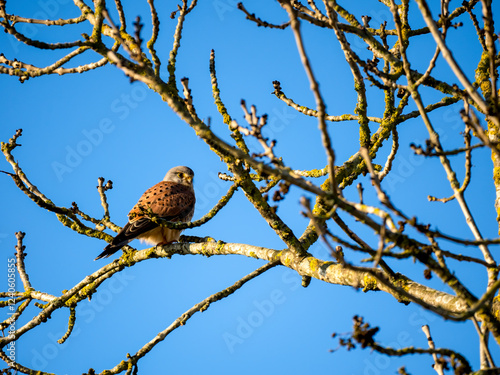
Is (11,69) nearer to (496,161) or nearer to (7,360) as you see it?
(7,360)

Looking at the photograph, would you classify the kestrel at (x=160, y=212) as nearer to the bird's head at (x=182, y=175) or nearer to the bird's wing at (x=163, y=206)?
the bird's wing at (x=163, y=206)

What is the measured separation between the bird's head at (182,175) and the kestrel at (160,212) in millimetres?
247

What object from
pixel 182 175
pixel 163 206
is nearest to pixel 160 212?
pixel 163 206

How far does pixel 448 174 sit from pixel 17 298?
12.6ft

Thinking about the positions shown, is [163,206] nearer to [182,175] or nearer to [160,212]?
[160,212]

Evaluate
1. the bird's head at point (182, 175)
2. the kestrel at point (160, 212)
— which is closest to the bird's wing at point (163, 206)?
the kestrel at point (160, 212)

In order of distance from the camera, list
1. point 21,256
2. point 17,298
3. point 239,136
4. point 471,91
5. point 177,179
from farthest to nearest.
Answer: point 177,179, point 21,256, point 17,298, point 239,136, point 471,91

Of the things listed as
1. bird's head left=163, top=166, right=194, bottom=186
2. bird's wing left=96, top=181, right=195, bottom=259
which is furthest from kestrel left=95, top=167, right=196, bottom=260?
bird's head left=163, top=166, right=194, bottom=186

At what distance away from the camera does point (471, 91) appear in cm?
198

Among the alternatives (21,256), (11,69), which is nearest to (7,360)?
(21,256)

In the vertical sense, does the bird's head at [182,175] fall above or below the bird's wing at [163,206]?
above

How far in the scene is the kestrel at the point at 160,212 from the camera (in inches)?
202

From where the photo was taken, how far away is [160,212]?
19.4 ft

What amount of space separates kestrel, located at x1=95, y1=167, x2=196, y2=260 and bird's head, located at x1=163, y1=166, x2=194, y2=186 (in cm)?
25
